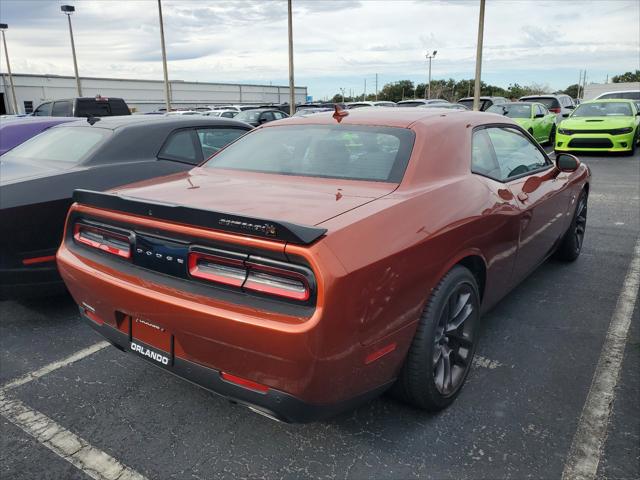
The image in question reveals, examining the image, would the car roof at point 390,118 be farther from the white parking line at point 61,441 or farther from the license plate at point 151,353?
the white parking line at point 61,441

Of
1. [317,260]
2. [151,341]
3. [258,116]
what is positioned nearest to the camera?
[317,260]

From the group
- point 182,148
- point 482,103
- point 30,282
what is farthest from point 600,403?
point 482,103

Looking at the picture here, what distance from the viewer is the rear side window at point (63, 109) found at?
12.1 meters

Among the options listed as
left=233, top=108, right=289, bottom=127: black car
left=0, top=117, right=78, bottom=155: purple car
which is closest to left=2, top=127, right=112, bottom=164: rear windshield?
left=0, top=117, right=78, bottom=155: purple car

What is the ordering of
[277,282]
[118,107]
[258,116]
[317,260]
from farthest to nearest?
[258,116], [118,107], [277,282], [317,260]

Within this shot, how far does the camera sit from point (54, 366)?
10.2 ft

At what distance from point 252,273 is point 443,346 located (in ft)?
3.65

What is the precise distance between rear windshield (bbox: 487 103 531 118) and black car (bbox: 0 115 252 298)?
37.0 feet

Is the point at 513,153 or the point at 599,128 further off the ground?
the point at 513,153

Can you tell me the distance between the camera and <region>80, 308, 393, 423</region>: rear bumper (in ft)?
6.30

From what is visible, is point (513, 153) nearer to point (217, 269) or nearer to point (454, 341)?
point (454, 341)

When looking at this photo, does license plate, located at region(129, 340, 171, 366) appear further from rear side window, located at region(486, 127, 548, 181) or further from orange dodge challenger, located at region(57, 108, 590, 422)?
rear side window, located at region(486, 127, 548, 181)

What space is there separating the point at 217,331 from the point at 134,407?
40.8 inches

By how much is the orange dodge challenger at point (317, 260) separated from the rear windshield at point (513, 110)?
489 inches
